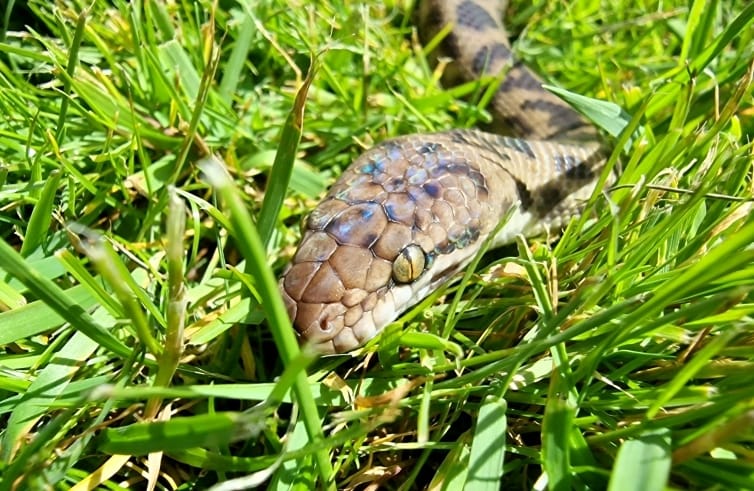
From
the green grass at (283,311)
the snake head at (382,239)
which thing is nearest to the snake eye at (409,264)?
Result: the snake head at (382,239)

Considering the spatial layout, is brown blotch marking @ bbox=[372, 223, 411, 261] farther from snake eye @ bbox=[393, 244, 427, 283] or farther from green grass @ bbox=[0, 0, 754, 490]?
green grass @ bbox=[0, 0, 754, 490]

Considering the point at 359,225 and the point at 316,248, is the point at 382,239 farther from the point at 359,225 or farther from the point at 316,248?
the point at 316,248

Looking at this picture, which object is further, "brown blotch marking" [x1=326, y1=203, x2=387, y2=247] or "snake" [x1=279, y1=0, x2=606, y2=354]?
"brown blotch marking" [x1=326, y1=203, x2=387, y2=247]

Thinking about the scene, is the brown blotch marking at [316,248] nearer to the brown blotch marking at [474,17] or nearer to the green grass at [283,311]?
the green grass at [283,311]

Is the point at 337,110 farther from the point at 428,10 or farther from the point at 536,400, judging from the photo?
the point at 536,400

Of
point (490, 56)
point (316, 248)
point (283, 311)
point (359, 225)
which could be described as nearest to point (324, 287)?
point (316, 248)

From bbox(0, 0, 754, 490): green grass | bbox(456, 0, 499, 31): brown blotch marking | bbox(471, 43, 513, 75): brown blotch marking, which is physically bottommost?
bbox(0, 0, 754, 490): green grass

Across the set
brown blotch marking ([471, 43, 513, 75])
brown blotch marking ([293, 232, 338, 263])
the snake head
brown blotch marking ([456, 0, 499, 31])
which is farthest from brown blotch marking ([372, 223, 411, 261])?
brown blotch marking ([456, 0, 499, 31])
